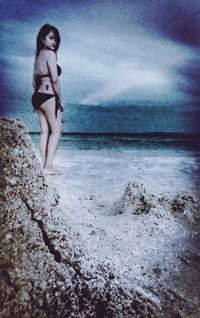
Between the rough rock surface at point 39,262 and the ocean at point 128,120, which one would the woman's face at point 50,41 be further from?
the ocean at point 128,120

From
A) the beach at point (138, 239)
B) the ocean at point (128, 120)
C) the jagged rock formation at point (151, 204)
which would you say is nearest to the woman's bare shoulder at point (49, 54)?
the beach at point (138, 239)

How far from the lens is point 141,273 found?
1.36 metres

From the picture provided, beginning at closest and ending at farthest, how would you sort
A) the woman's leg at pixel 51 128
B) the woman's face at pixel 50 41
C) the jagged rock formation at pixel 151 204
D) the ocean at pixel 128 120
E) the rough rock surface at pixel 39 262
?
the rough rock surface at pixel 39 262
the jagged rock formation at pixel 151 204
the woman's face at pixel 50 41
the woman's leg at pixel 51 128
the ocean at pixel 128 120

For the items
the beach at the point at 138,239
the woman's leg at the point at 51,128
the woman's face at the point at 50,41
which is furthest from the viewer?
the woman's leg at the point at 51,128

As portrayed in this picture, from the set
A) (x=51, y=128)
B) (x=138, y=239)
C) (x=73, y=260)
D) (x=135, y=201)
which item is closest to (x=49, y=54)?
(x=51, y=128)

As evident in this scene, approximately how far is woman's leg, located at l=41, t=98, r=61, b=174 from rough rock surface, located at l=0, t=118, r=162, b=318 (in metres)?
1.92

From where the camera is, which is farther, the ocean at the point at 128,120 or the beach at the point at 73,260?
the ocean at the point at 128,120

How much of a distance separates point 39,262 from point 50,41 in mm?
2460

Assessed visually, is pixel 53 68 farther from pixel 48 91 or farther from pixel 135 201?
pixel 135 201

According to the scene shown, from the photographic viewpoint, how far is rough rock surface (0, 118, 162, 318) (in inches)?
37.8

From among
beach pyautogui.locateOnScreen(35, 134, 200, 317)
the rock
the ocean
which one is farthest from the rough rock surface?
the ocean

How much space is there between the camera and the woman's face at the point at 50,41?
3.03 meters

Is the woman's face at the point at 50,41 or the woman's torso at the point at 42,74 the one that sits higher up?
the woman's face at the point at 50,41

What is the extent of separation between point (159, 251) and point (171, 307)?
455 millimetres
